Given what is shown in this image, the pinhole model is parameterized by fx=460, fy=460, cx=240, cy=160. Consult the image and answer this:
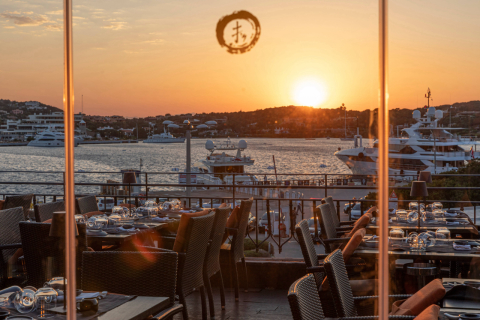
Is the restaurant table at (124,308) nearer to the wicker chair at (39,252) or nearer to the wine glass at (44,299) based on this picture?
the wine glass at (44,299)

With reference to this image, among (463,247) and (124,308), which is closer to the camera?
(124,308)

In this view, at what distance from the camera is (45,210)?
12.8 feet

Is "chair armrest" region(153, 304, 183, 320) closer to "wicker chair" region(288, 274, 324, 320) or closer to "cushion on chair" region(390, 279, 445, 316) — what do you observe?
"wicker chair" region(288, 274, 324, 320)

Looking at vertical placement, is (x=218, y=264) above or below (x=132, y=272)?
below

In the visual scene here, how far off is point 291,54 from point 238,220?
148 cm

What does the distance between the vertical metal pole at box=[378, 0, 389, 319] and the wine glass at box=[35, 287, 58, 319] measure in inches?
47.6

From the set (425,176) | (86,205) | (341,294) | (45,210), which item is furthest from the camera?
(425,176)

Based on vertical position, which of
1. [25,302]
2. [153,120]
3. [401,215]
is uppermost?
[153,120]

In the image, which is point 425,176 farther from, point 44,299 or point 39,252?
point 44,299

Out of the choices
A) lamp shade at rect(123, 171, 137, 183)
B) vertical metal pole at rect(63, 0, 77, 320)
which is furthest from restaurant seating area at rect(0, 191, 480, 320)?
lamp shade at rect(123, 171, 137, 183)

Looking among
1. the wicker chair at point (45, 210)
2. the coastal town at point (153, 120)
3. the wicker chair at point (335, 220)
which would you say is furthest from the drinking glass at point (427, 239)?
the wicker chair at point (45, 210)

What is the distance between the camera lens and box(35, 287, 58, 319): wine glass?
167 centimetres

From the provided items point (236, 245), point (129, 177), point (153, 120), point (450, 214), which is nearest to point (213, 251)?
point (236, 245)

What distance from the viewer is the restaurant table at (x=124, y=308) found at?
164 centimetres
